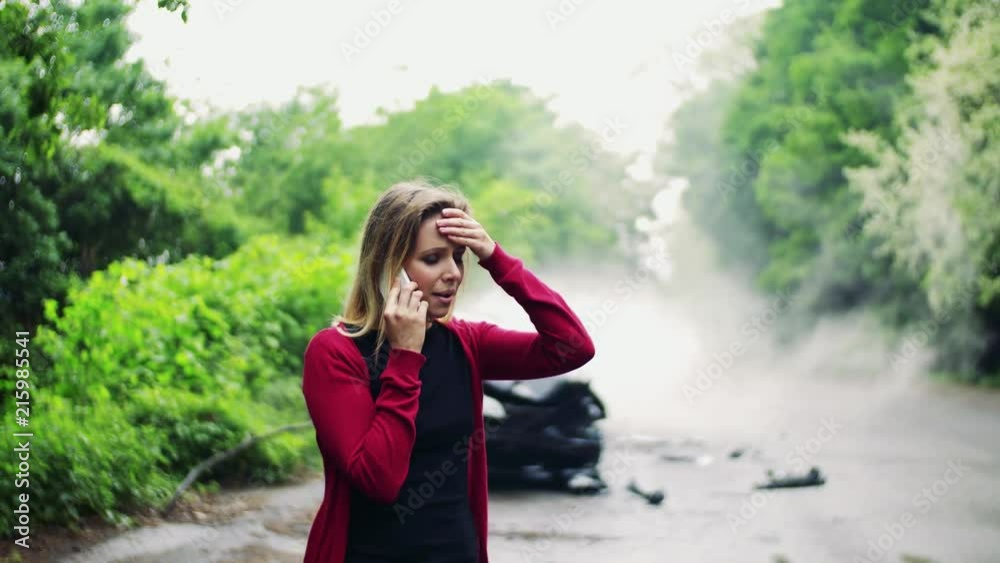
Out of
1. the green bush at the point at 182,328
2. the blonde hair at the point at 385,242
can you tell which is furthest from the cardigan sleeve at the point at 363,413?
the green bush at the point at 182,328

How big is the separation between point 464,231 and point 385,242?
0.71 feet

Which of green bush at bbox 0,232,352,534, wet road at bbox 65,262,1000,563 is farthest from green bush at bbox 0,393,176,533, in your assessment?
wet road at bbox 65,262,1000,563

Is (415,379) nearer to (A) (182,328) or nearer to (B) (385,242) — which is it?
(B) (385,242)

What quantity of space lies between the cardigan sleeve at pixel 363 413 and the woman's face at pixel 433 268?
0.22 metres

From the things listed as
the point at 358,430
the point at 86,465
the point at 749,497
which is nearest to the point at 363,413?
the point at 358,430

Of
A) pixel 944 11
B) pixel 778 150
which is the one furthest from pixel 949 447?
pixel 778 150

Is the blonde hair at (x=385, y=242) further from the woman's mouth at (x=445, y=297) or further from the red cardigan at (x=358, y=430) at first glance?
the red cardigan at (x=358, y=430)

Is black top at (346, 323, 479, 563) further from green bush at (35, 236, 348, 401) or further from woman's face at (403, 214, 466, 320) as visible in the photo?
green bush at (35, 236, 348, 401)

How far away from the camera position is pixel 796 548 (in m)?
7.38

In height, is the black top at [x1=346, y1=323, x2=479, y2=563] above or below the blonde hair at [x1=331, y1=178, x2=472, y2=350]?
below

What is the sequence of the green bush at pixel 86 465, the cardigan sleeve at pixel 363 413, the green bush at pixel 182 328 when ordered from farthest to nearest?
the green bush at pixel 182 328
the green bush at pixel 86 465
the cardigan sleeve at pixel 363 413

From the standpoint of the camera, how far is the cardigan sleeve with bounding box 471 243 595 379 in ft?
9.74

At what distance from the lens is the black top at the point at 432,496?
8.38 feet

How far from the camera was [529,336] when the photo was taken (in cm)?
304
